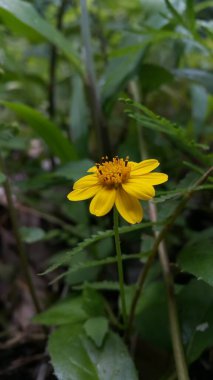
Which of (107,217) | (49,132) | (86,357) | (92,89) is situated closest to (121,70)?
Answer: (92,89)

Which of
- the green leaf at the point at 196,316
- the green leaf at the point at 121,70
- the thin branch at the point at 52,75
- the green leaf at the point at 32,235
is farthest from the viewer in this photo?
the thin branch at the point at 52,75

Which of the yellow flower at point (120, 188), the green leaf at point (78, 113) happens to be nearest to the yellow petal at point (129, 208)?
the yellow flower at point (120, 188)

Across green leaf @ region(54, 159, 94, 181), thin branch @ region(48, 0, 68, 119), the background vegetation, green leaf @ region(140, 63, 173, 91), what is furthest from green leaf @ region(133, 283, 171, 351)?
thin branch @ region(48, 0, 68, 119)

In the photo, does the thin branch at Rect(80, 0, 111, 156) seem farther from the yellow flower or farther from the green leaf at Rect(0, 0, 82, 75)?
the yellow flower

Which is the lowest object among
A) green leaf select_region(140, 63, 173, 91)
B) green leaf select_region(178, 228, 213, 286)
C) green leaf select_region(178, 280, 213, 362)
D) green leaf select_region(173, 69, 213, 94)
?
green leaf select_region(178, 280, 213, 362)

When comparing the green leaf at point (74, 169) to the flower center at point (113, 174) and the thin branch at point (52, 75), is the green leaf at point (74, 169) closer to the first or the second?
the flower center at point (113, 174)

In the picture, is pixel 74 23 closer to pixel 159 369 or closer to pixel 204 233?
pixel 204 233

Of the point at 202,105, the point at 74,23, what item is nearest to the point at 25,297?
the point at 202,105
